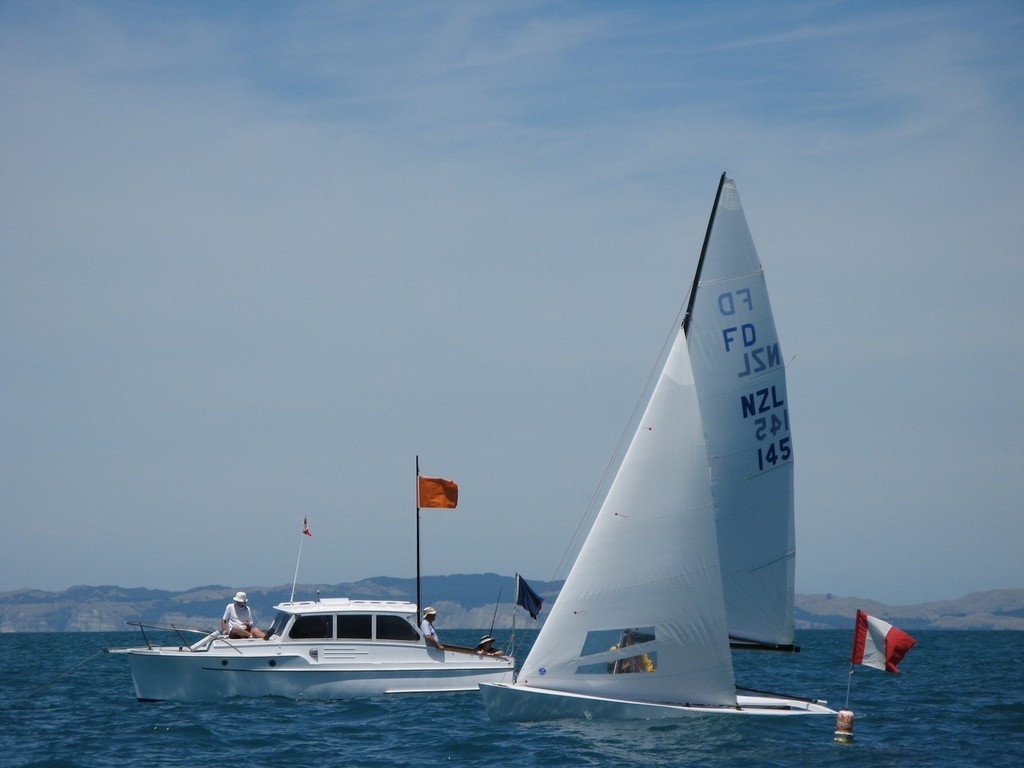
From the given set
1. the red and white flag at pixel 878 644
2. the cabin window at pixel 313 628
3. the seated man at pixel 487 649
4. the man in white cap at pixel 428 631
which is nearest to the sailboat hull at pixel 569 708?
the red and white flag at pixel 878 644

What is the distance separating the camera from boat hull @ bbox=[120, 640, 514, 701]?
27609 mm

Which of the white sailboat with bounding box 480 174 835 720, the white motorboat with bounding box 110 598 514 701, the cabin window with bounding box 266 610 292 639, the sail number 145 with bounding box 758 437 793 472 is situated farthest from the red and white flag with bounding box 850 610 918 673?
the cabin window with bounding box 266 610 292 639

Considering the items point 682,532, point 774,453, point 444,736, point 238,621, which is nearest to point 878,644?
point 774,453

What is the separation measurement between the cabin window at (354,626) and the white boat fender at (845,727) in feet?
38.0

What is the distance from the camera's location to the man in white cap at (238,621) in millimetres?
28891

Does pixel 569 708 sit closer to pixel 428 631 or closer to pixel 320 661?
pixel 428 631

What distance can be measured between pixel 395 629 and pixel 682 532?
10.1m

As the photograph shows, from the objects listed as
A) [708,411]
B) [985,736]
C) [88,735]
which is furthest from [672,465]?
[88,735]

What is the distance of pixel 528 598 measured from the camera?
28.6m

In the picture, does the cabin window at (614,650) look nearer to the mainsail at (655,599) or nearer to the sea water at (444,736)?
the mainsail at (655,599)

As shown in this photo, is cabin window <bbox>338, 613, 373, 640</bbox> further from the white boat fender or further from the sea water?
the white boat fender

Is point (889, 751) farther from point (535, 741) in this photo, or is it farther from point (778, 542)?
point (535, 741)

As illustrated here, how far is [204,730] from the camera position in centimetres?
2325

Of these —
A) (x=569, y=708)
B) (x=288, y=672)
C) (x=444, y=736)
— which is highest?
(x=288, y=672)
